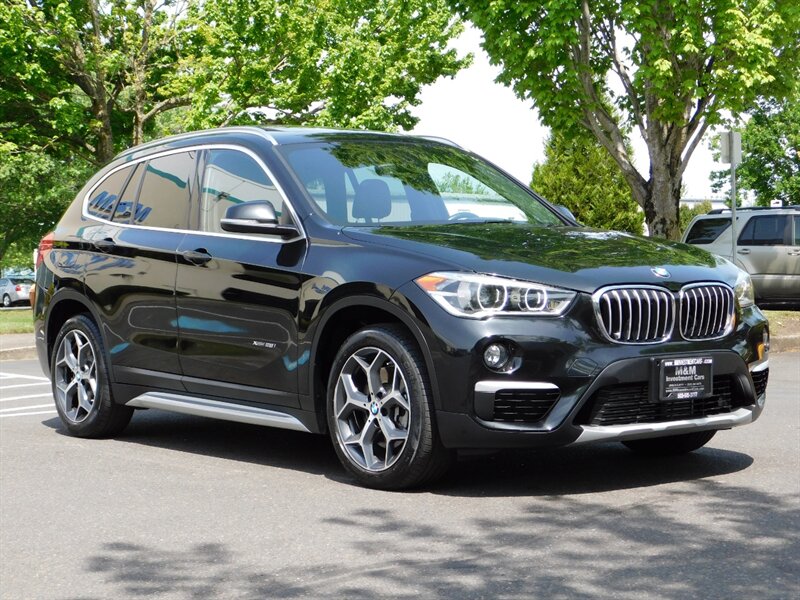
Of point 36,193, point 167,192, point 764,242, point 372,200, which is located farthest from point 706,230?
point 36,193

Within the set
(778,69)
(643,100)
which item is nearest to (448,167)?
(778,69)

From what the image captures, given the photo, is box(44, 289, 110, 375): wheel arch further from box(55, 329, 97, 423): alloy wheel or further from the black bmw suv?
box(55, 329, 97, 423): alloy wheel

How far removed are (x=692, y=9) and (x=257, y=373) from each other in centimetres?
1718

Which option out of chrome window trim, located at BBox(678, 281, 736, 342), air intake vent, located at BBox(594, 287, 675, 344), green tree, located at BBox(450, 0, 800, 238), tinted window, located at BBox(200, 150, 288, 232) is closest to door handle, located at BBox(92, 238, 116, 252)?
tinted window, located at BBox(200, 150, 288, 232)

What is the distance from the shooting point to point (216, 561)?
16.0ft

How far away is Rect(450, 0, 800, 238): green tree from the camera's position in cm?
2256

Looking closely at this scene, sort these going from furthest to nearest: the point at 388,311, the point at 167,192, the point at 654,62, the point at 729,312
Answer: the point at 654,62 → the point at 167,192 → the point at 729,312 → the point at 388,311

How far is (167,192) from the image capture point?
310 inches

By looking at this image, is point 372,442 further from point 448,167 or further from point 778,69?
point 778,69

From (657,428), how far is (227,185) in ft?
9.16

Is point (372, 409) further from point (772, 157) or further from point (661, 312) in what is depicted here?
point (772, 157)

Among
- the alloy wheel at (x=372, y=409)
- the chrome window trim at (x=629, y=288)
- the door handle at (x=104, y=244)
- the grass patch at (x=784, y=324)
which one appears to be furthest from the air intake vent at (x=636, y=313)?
the grass patch at (x=784, y=324)

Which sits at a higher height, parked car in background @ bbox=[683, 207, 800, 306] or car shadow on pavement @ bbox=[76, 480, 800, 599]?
parked car in background @ bbox=[683, 207, 800, 306]

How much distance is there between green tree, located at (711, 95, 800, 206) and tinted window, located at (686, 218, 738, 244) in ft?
121
